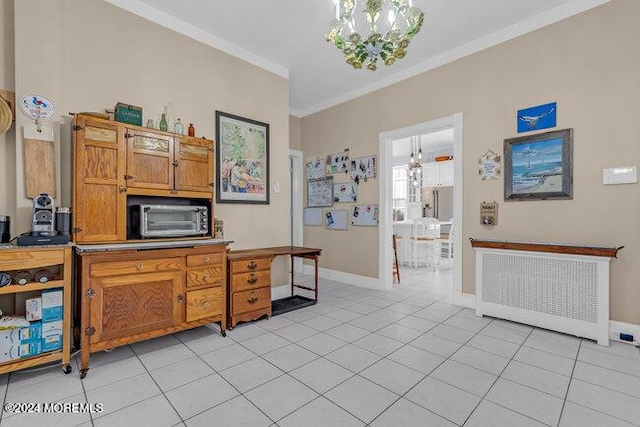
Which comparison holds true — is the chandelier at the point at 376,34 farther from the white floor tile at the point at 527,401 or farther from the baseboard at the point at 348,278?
the baseboard at the point at 348,278

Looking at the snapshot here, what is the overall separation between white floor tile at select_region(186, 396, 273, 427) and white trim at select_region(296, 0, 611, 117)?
433cm

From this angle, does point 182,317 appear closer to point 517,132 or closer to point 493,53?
point 517,132

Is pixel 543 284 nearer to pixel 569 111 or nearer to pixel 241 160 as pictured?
pixel 569 111

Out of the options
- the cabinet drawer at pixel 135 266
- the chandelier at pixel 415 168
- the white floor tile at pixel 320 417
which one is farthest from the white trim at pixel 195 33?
the chandelier at pixel 415 168

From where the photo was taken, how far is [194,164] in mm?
3004

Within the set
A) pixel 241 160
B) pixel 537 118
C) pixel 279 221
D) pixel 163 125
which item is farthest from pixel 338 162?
pixel 163 125

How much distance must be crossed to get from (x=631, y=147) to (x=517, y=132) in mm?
925

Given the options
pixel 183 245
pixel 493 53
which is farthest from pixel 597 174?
pixel 183 245

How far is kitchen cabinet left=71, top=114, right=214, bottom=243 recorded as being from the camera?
7.70 ft

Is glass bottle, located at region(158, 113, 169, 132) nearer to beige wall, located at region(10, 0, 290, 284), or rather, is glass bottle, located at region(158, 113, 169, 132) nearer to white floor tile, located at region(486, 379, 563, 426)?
beige wall, located at region(10, 0, 290, 284)

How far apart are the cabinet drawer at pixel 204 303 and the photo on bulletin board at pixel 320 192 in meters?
2.91

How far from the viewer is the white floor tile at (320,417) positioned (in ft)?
5.40

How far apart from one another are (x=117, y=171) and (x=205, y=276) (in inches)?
46.6

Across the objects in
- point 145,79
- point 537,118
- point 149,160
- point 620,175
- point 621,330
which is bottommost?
point 621,330
